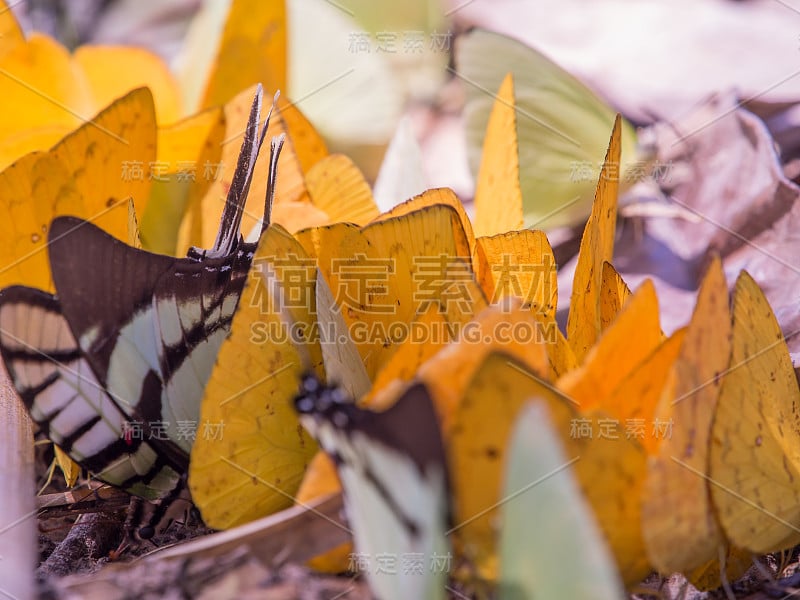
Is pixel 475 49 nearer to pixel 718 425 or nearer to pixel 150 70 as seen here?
pixel 150 70

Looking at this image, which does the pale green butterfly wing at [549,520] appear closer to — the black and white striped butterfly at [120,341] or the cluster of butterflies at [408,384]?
the cluster of butterflies at [408,384]

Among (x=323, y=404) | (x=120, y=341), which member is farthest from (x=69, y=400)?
(x=323, y=404)

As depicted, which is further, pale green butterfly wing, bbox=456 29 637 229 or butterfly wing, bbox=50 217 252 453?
pale green butterfly wing, bbox=456 29 637 229

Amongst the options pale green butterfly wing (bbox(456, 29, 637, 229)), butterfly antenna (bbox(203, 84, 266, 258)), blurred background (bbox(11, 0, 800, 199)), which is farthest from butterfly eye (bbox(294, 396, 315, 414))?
blurred background (bbox(11, 0, 800, 199))

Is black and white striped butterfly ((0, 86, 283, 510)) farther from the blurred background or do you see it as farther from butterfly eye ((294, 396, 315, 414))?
the blurred background

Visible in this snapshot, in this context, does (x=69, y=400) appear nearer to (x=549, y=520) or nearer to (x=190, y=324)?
(x=190, y=324)

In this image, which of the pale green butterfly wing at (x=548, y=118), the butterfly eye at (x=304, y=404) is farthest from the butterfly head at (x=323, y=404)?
the pale green butterfly wing at (x=548, y=118)

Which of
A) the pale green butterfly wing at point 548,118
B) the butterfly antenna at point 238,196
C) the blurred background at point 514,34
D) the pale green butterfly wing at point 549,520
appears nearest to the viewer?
the pale green butterfly wing at point 549,520
